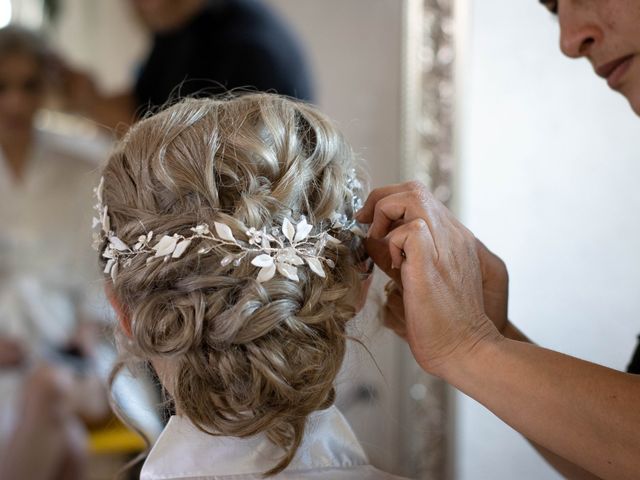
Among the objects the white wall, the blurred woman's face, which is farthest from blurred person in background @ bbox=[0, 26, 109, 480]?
the white wall

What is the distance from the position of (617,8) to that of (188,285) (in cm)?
66

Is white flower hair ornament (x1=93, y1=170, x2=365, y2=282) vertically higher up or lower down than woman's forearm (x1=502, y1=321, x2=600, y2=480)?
higher up

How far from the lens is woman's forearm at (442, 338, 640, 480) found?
76 cm

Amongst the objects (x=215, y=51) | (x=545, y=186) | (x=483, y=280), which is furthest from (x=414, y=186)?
(x=215, y=51)

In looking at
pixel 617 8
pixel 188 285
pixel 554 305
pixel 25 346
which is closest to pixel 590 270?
pixel 554 305

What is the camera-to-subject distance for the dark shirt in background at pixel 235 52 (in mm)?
1957

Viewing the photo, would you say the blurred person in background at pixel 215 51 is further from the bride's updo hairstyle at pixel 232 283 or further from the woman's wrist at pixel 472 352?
the woman's wrist at pixel 472 352

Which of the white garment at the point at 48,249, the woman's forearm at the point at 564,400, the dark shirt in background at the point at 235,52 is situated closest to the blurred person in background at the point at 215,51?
the dark shirt in background at the point at 235,52

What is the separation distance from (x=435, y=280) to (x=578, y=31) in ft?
1.49

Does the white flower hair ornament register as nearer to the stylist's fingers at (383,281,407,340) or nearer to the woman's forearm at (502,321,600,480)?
the stylist's fingers at (383,281,407,340)

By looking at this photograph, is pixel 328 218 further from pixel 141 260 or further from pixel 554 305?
pixel 554 305

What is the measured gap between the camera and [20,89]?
6.88 feet

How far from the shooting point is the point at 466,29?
1.90 metres

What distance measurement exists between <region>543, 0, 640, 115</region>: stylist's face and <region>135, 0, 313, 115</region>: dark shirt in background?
101 cm
